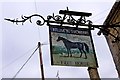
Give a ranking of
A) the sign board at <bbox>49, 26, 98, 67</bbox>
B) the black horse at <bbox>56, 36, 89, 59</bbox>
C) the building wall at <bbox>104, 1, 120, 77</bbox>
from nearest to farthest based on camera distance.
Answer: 1. the sign board at <bbox>49, 26, 98, 67</bbox>
2. the black horse at <bbox>56, 36, 89, 59</bbox>
3. the building wall at <bbox>104, 1, 120, 77</bbox>

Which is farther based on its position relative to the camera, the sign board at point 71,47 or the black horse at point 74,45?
the black horse at point 74,45

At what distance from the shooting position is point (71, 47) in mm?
6887

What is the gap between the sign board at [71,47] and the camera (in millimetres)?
6646

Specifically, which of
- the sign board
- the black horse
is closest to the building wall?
the sign board

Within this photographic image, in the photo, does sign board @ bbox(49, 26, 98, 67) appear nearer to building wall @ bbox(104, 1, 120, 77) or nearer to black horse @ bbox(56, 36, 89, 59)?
black horse @ bbox(56, 36, 89, 59)

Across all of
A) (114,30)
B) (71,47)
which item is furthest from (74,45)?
(114,30)

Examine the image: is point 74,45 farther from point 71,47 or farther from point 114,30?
point 114,30

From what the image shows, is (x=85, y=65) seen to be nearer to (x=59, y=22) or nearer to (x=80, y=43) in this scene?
(x=80, y=43)

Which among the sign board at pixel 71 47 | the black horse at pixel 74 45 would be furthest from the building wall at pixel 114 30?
the black horse at pixel 74 45

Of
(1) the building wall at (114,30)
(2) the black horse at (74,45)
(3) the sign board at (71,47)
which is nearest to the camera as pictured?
(3) the sign board at (71,47)

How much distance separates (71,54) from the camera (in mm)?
6809

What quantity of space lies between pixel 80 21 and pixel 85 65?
4.31 feet

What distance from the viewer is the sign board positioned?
21.8 feet

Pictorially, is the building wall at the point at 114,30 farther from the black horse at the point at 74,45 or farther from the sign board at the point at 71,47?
the black horse at the point at 74,45
